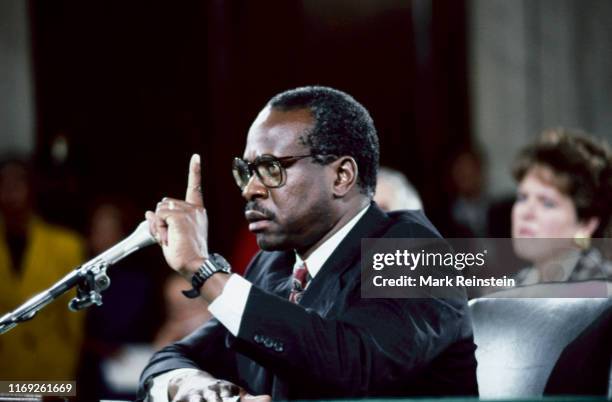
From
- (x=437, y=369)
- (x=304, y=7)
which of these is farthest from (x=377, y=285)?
(x=304, y=7)

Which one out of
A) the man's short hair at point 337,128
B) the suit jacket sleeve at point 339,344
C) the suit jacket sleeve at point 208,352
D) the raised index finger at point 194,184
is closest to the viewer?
the suit jacket sleeve at point 339,344

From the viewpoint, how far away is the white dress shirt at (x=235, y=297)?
6.11 ft

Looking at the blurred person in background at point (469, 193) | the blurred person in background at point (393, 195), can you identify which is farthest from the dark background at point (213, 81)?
the blurred person in background at point (393, 195)

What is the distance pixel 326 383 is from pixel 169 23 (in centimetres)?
423

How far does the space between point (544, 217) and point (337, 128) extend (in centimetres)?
147

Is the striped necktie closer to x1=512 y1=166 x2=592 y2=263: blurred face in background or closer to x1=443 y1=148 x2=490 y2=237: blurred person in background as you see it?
x1=512 y1=166 x2=592 y2=263: blurred face in background

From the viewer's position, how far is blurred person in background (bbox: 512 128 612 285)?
326 centimetres

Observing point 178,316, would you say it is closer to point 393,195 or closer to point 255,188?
point 393,195

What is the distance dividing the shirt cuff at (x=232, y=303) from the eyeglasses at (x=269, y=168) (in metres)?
0.30

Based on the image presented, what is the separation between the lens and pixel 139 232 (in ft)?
6.43

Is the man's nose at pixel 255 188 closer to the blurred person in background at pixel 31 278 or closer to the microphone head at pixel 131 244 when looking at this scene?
the microphone head at pixel 131 244

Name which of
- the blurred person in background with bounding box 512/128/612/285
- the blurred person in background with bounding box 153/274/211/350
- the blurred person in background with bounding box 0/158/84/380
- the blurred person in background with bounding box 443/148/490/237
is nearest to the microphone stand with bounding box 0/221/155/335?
the blurred person in background with bounding box 512/128/612/285

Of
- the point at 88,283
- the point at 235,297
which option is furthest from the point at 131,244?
the point at 235,297

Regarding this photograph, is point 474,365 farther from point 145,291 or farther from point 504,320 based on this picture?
point 145,291
